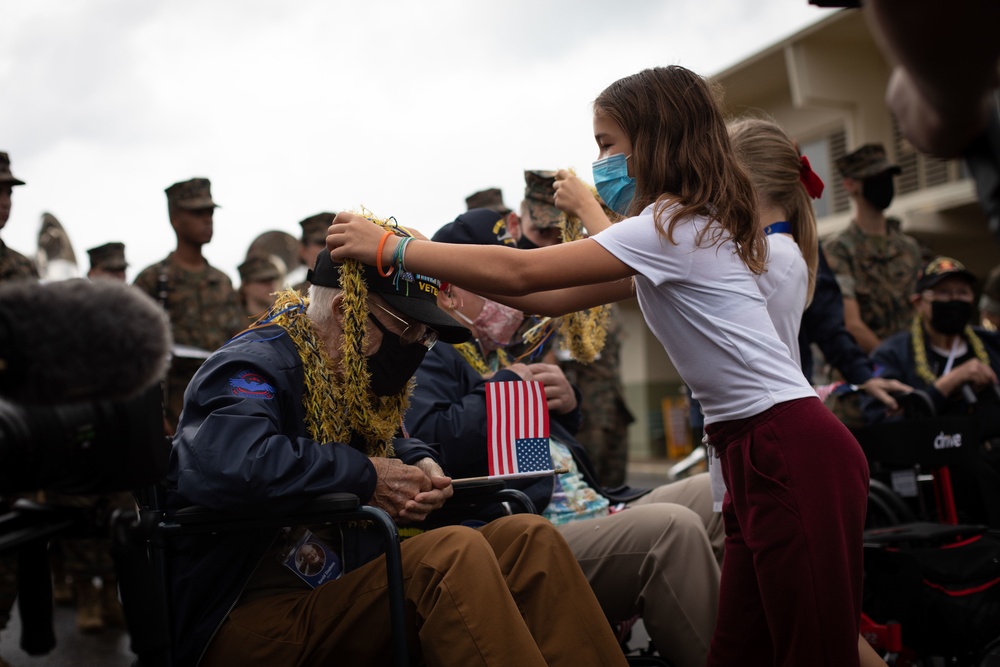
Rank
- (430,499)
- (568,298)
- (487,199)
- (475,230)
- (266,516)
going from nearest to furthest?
1. (266,516)
2. (430,499)
3. (568,298)
4. (475,230)
5. (487,199)

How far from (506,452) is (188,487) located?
120 cm

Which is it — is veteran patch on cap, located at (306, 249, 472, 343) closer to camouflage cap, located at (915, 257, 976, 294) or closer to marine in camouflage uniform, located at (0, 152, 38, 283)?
marine in camouflage uniform, located at (0, 152, 38, 283)

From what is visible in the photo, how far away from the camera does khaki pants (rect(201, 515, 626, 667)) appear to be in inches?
87.6

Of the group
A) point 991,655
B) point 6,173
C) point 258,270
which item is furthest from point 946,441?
point 258,270

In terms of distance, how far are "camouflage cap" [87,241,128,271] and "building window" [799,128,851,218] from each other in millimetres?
10443

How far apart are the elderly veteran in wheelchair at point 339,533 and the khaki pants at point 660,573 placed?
0.59 meters

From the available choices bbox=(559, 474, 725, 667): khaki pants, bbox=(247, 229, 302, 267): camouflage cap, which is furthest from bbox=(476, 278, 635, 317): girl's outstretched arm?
bbox=(247, 229, 302, 267): camouflage cap

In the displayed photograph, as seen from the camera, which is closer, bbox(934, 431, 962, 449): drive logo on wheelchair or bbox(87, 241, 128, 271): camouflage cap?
bbox(934, 431, 962, 449): drive logo on wheelchair

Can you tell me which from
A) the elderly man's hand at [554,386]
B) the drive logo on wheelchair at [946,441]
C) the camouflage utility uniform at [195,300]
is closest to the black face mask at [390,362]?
the elderly man's hand at [554,386]

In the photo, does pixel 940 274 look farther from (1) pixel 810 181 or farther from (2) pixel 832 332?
(1) pixel 810 181

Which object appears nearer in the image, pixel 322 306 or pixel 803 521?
pixel 803 521

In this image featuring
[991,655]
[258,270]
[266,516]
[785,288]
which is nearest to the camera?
[266,516]

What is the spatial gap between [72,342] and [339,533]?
57.1 inches

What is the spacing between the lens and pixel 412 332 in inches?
109
